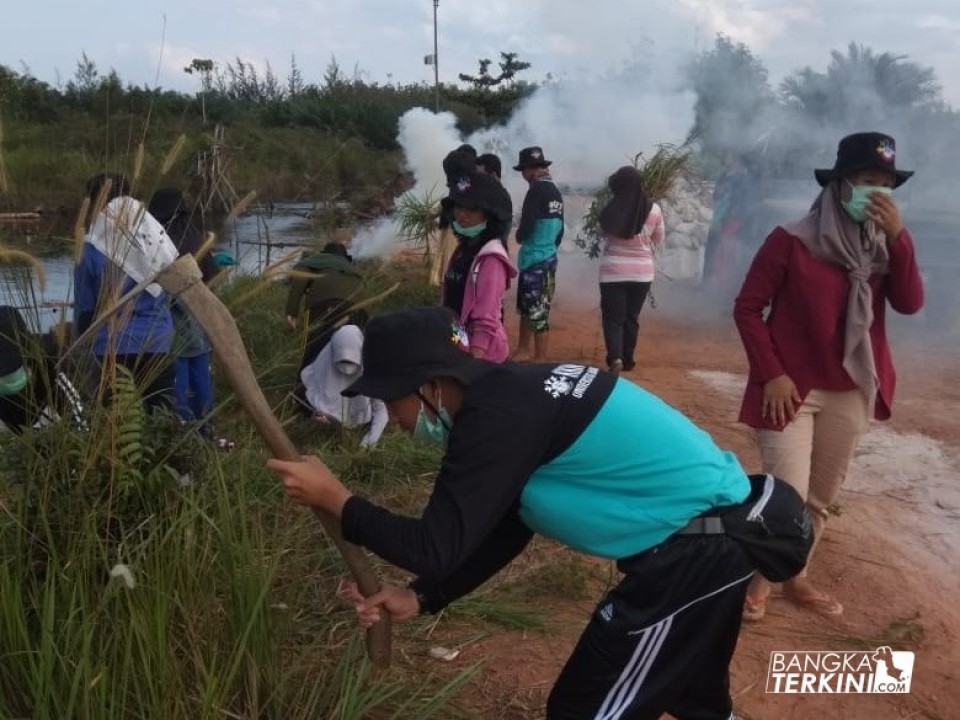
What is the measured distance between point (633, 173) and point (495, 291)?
9.16 feet

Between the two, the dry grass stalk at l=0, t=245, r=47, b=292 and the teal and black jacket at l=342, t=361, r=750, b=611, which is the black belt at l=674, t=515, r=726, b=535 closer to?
the teal and black jacket at l=342, t=361, r=750, b=611

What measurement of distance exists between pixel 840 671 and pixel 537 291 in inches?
173

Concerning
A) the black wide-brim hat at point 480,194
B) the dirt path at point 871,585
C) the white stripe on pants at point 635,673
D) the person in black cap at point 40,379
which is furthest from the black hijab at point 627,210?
the white stripe on pants at point 635,673

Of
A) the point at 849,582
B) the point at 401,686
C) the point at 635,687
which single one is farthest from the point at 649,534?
the point at 849,582

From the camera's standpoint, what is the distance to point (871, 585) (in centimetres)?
388

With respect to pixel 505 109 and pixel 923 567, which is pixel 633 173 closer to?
pixel 923 567

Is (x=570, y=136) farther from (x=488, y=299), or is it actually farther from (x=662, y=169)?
(x=488, y=299)

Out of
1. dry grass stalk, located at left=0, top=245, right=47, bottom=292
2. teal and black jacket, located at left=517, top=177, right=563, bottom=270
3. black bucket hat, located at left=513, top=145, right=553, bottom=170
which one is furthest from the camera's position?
black bucket hat, located at left=513, top=145, right=553, bottom=170

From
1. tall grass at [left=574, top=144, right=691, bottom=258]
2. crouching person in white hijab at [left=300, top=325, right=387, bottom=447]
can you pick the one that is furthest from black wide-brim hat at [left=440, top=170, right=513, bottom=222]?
tall grass at [left=574, top=144, right=691, bottom=258]

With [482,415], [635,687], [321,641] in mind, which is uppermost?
[482,415]

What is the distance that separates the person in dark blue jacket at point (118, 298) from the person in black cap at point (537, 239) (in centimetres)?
445

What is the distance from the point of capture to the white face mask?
531 cm

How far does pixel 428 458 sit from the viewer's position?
4.91 metres

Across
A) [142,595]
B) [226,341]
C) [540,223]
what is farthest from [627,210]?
[142,595]
